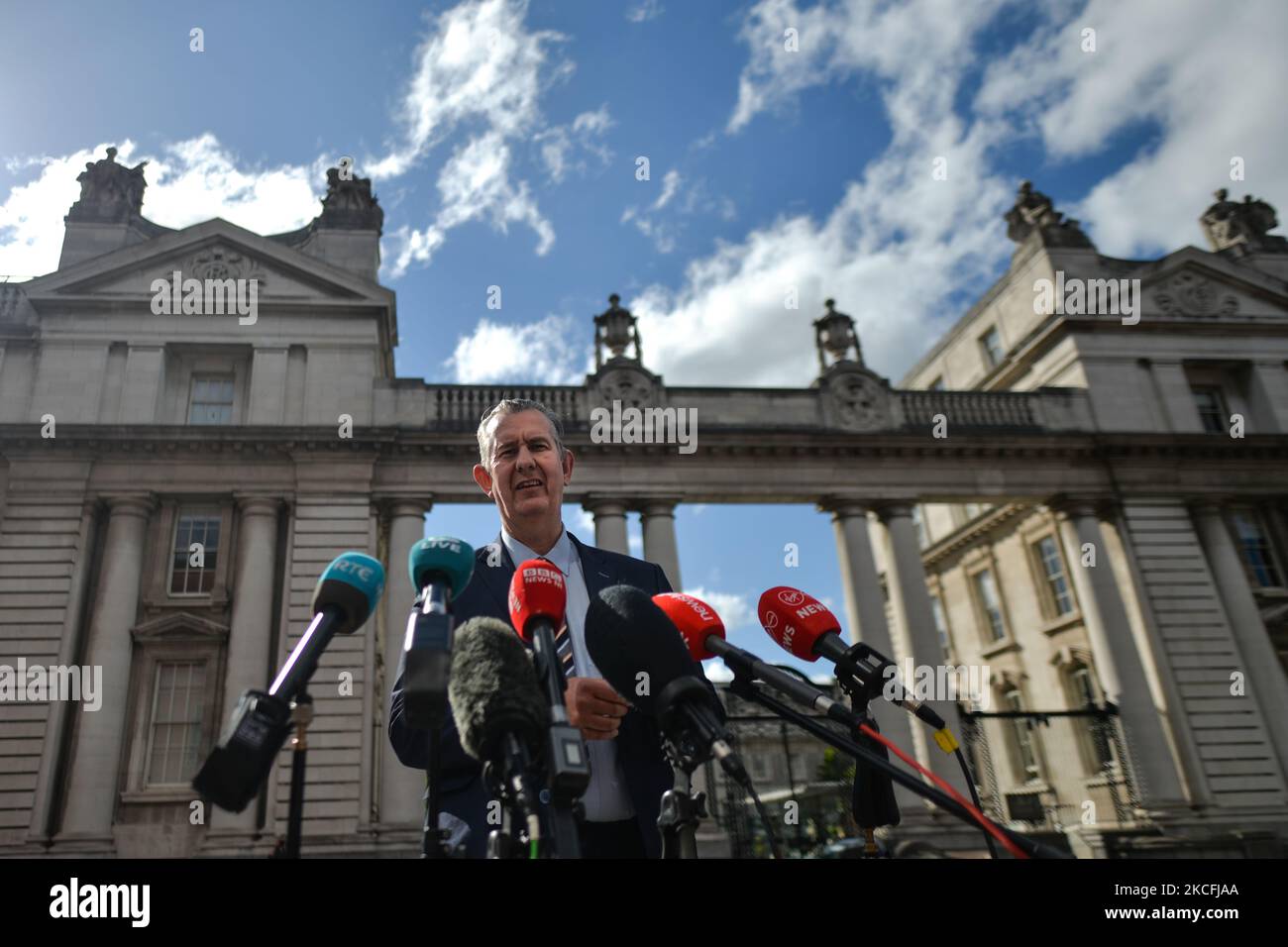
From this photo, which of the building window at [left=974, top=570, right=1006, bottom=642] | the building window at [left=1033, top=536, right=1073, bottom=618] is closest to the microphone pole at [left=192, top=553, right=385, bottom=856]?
the building window at [left=1033, top=536, right=1073, bottom=618]

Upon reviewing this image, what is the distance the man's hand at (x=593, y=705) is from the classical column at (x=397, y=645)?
1533 centimetres

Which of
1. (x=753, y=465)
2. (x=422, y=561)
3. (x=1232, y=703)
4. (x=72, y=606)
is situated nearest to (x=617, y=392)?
(x=753, y=465)

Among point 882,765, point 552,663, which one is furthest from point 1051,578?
point 552,663

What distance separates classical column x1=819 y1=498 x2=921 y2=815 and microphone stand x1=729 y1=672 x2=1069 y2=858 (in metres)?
18.8

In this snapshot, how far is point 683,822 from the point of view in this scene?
2760 mm

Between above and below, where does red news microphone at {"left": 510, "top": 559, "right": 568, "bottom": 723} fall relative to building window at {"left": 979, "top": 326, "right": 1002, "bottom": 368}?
below

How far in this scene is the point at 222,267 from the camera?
76.8 feet

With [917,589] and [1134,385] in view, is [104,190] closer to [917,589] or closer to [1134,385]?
[917,589]

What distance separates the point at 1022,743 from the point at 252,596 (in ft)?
83.7

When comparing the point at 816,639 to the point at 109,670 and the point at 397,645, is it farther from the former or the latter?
the point at 109,670

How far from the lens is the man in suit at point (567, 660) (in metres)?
2.96

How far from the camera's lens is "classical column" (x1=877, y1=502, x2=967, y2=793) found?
21016 mm

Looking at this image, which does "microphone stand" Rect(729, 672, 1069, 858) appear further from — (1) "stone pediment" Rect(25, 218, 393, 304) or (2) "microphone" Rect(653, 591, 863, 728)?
(1) "stone pediment" Rect(25, 218, 393, 304)
